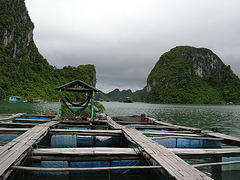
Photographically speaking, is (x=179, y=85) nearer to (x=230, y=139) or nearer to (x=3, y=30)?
(x=3, y=30)

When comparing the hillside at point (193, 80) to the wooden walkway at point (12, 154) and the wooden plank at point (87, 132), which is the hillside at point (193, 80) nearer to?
the wooden plank at point (87, 132)

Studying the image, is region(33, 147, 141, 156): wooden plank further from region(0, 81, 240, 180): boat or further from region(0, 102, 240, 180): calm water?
region(0, 102, 240, 180): calm water

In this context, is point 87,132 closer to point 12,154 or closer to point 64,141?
point 64,141

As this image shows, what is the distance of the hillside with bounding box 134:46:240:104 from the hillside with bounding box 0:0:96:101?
312 feet

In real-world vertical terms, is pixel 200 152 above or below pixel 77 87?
below

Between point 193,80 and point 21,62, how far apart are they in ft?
478

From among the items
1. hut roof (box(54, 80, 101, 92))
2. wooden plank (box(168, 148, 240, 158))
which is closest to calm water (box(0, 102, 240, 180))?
wooden plank (box(168, 148, 240, 158))

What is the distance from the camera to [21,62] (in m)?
86.3

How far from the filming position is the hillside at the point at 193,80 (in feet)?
417

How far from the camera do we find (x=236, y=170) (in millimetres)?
5758

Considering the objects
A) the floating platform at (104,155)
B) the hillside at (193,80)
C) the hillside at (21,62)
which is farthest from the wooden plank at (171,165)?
the hillside at (193,80)

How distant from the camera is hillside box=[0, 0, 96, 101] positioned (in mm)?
73463

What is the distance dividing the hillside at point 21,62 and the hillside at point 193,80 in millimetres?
95002

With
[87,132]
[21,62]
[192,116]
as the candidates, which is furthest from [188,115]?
[21,62]
